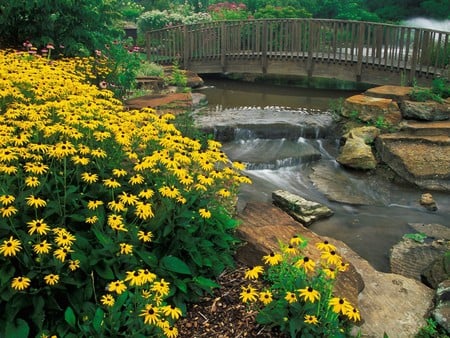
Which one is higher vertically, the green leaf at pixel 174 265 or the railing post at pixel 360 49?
the railing post at pixel 360 49

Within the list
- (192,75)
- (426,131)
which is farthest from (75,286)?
(192,75)

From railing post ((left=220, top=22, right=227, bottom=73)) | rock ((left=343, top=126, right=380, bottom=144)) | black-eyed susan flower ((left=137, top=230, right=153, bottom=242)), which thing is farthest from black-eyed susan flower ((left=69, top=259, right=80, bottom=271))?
railing post ((left=220, top=22, right=227, bottom=73))

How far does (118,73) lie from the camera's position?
29.4 ft

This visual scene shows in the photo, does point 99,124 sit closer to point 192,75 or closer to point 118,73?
point 118,73

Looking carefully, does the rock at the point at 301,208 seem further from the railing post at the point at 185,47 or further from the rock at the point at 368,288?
the railing post at the point at 185,47

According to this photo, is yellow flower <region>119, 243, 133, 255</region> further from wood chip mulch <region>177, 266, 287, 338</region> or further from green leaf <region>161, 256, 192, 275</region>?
wood chip mulch <region>177, 266, 287, 338</region>

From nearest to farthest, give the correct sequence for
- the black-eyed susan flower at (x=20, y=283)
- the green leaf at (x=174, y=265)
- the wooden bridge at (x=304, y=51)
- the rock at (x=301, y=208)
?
the black-eyed susan flower at (x=20, y=283), the green leaf at (x=174, y=265), the rock at (x=301, y=208), the wooden bridge at (x=304, y=51)

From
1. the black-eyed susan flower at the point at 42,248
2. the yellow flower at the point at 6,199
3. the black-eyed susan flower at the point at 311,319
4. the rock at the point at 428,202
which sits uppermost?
the yellow flower at the point at 6,199

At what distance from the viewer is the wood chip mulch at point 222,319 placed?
3.31 meters

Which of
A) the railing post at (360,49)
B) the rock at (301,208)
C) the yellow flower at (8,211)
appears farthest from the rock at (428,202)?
the railing post at (360,49)

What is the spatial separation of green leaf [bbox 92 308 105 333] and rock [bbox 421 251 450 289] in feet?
10.9

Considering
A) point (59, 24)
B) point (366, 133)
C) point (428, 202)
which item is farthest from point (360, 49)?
point (59, 24)

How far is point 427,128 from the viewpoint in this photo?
29.3 ft

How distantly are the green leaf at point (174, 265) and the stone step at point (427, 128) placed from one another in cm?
672
